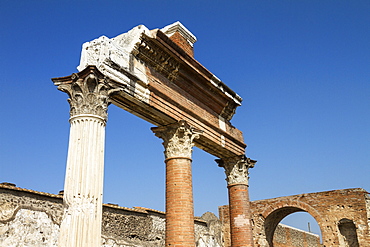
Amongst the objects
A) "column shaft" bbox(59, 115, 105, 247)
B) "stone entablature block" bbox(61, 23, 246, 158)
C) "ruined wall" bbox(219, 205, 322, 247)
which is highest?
"stone entablature block" bbox(61, 23, 246, 158)

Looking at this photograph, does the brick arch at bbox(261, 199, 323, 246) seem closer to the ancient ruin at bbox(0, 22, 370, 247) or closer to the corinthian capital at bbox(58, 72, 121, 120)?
the ancient ruin at bbox(0, 22, 370, 247)

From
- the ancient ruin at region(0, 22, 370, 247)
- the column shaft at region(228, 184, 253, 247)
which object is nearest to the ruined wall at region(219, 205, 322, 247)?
the ancient ruin at region(0, 22, 370, 247)

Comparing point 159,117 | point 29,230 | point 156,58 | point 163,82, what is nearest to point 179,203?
point 159,117

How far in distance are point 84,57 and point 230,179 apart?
5.99 metres

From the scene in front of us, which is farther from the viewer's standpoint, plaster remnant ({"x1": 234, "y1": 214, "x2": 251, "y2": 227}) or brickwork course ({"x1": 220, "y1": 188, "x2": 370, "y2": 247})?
brickwork course ({"x1": 220, "y1": 188, "x2": 370, "y2": 247})

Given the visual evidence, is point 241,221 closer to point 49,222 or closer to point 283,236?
point 49,222

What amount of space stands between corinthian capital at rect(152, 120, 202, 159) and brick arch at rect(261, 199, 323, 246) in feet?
42.5

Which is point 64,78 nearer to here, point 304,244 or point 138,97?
point 138,97

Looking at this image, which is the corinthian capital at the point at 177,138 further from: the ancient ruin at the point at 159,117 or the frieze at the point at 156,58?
the frieze at the point at 156,58

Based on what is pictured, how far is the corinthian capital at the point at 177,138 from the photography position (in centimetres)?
874

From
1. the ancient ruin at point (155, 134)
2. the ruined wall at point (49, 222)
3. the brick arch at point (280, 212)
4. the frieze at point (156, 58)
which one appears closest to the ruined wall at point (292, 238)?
the brick arch at point (280, 212)

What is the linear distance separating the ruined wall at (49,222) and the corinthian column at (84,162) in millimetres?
5414

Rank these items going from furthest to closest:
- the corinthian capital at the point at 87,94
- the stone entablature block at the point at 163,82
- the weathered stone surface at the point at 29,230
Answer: the weathered stone surface at the point at 29,230 → the stone entablature block at the point at 163,82 → the corinthian capital at the point at 87,94

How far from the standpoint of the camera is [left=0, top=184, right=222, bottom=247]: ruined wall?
10.4m
